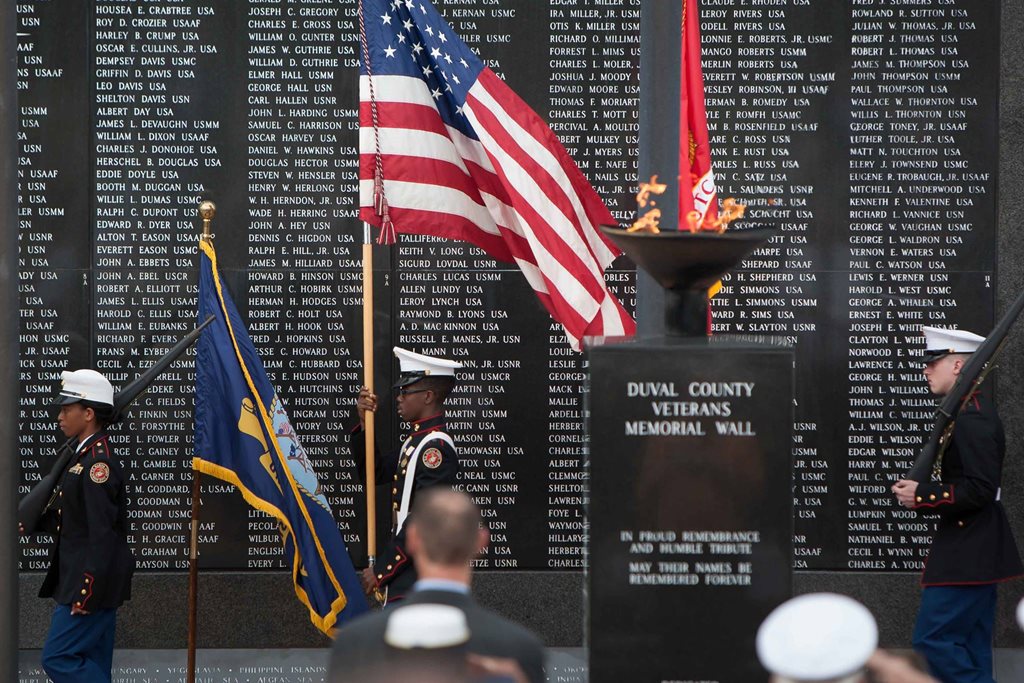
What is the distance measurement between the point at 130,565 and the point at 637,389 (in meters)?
3.07

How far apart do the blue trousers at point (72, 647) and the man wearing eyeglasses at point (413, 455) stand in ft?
4.36

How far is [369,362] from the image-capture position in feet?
19.9

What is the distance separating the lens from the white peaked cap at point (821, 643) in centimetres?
230

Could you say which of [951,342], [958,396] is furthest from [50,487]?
[951,342]

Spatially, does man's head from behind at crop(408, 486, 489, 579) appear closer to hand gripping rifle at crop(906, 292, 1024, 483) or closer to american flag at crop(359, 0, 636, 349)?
american flag at crop(359, 0, 636, 349)

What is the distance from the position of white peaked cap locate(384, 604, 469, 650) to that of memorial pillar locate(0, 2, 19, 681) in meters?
2.85

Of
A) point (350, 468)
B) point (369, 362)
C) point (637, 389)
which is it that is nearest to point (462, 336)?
point (350, 468)

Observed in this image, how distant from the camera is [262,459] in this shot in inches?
248

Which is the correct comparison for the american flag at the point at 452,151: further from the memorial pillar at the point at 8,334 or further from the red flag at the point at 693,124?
the memorial pillar at the point at 8,334

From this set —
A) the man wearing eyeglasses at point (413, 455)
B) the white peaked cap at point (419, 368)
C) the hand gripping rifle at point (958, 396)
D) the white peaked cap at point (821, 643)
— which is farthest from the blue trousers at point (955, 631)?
the white peaked cap at point (821, 643)

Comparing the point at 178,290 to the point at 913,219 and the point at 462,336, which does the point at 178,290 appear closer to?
the point at 462,336

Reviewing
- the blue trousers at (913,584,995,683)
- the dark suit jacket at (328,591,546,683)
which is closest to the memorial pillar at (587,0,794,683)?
the dark suit jacket at (328,591,546,683)

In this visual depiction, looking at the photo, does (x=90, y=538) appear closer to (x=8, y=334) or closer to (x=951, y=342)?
(x=8, y=334)

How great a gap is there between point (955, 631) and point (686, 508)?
2523 mm
